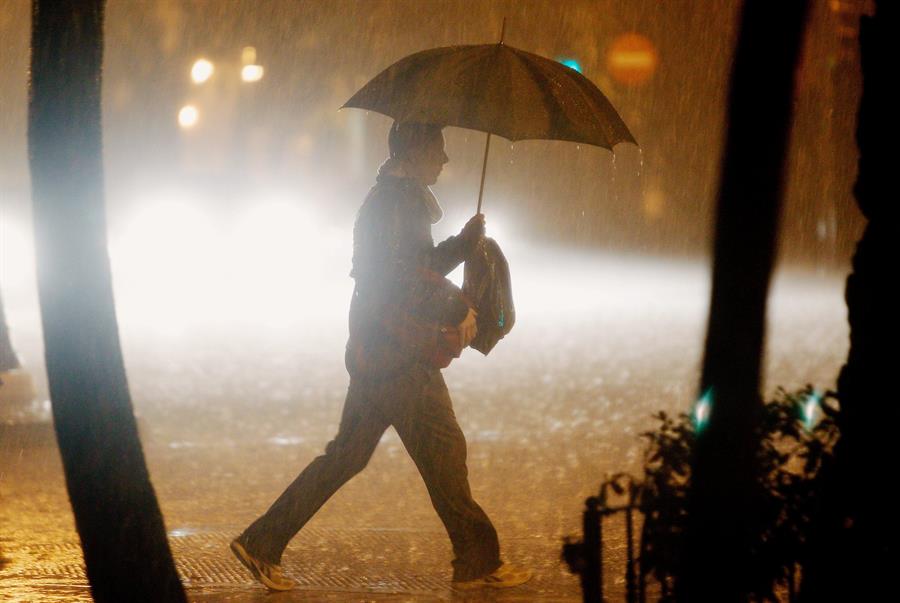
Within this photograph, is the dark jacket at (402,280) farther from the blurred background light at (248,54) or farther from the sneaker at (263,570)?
the blurred background light at (248,54)

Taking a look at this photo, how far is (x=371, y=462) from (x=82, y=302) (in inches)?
218

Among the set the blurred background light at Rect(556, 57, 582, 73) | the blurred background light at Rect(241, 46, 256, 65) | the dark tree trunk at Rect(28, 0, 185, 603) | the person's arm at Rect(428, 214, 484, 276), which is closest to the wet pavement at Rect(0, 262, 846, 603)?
the person's arm at Rect(428, 214, 484, 276)

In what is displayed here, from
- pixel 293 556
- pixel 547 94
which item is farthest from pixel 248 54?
pixel 547 94

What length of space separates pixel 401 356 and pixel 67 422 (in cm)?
163

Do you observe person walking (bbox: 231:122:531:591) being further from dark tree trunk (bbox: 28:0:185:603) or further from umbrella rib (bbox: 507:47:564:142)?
dark tree trunk (bbox: 28:0:185:603)

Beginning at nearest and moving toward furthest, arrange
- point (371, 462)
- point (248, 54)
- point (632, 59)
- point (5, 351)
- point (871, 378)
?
point (871, 378), point (371, 462), point (5, 351), point (248, 54), point (632, 59)

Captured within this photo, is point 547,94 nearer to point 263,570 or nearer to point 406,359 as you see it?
point 406,359

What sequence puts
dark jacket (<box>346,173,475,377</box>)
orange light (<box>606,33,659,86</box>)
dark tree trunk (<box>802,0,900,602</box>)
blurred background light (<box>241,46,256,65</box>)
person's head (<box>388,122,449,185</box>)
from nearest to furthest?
dark tree trunk (<box>802,0,900,602</box>) → dark jacket (<box>346,173,475,377</box>) → person's head (<box>388,122,449,185</box>) → blurred background light (<box>241,46,256,65</box>) → orange light (<box>606,33,659,86</box>)

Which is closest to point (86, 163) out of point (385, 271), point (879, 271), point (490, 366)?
point (385, 271)

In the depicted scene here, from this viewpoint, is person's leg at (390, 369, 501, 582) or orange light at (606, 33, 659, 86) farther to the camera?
orange light at (606, 33, 659, 86)

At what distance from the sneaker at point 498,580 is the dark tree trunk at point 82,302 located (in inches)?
71.0

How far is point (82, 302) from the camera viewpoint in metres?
3.90

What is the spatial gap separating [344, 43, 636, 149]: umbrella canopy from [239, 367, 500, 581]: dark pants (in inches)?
39.8

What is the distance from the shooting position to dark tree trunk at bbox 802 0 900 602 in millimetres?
3539
